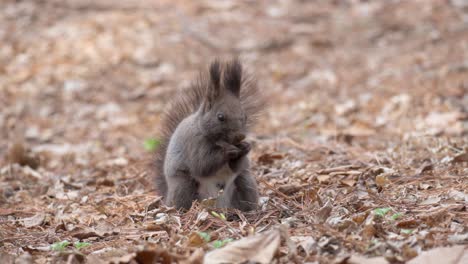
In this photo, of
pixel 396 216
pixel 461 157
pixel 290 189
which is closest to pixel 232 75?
pixel 290 189

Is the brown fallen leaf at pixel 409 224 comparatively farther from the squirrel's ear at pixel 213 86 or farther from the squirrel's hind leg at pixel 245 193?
the squirrel's ear at pixel 213 86

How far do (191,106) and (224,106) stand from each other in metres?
0.65

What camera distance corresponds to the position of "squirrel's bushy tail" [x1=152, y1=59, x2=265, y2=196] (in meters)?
4.14

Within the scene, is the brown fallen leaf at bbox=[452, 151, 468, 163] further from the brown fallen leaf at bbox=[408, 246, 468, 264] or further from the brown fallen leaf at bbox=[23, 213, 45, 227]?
the brown fallen leaf at bbox=[23, 213, 45, 227]

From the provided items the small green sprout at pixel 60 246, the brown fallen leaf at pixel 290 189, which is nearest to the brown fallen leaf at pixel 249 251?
the small green sprout at pixel 60 246

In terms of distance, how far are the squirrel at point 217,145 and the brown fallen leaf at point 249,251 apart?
3.07 ft

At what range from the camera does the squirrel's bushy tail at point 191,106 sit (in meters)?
4.14

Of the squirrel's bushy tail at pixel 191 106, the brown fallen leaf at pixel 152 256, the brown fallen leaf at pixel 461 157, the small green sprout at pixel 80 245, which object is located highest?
the squirrel's bushy tail at pixel 191 106

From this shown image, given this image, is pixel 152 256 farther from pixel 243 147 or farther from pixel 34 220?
pixel 34 220

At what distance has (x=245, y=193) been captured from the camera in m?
3.96

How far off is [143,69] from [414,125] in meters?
3.87

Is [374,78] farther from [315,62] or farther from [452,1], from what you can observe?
[452,1]

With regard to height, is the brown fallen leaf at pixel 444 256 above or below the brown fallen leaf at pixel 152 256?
below

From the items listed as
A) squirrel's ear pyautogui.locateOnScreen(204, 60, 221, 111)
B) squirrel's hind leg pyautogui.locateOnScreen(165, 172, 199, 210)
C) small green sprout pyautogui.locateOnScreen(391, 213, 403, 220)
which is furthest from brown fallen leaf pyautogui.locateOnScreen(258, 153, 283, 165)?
small green sprout pyautogui.locateOnScreen(391, 213, 403, 220)
